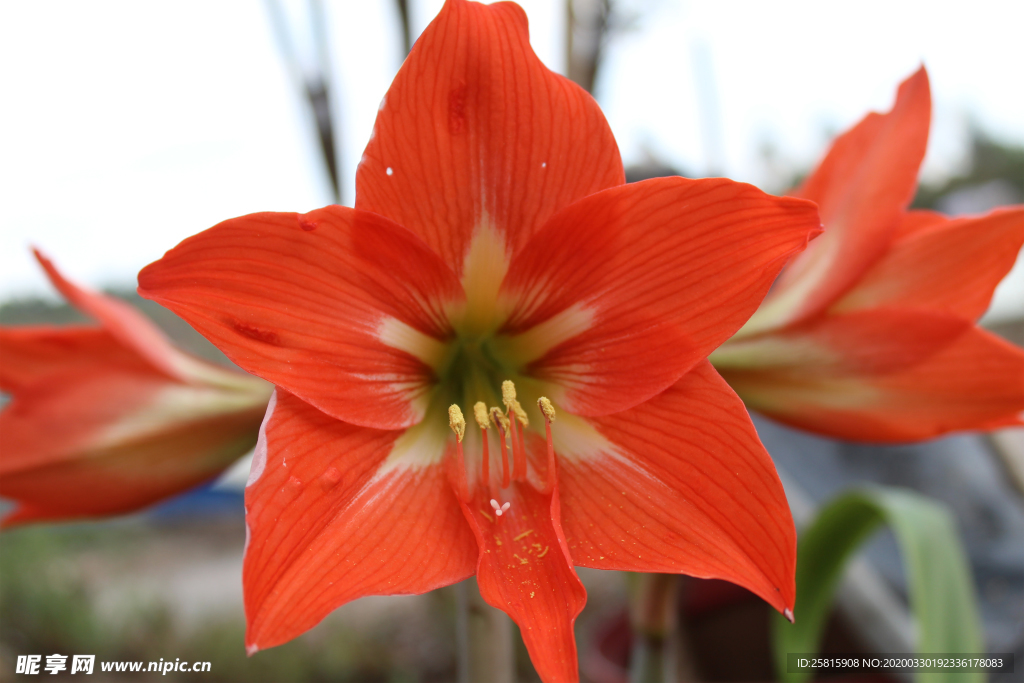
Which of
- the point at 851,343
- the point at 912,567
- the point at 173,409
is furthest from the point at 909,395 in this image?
the point at 173,409

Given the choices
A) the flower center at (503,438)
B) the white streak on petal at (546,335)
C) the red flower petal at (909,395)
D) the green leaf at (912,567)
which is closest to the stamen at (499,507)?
the flower center at (503,438)

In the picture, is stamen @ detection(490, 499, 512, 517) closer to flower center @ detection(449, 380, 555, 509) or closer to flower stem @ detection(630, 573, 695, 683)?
flower center @ detection(449, 380, 555, 509)

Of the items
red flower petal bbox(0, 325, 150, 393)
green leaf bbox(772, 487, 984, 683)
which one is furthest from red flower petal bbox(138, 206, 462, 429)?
green leaf bbox(772, 487, 984, 683)

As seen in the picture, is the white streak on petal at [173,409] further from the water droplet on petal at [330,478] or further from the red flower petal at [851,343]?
the red flower petal at [851,343]

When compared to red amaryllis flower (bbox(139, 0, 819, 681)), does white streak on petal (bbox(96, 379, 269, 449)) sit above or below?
below

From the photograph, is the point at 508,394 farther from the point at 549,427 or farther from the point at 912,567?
the point at 912,567

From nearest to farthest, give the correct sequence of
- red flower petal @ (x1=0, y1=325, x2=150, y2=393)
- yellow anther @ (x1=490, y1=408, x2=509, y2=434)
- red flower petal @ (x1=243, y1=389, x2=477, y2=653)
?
red flower petal @ (x1=243, y1=389, x2=477, y2=653)
yellow anther @ (x1=490, y1=408, x2=509, y2=434)
red flower petal @ (x1=0, y1=325, x2=150, y2=393)
